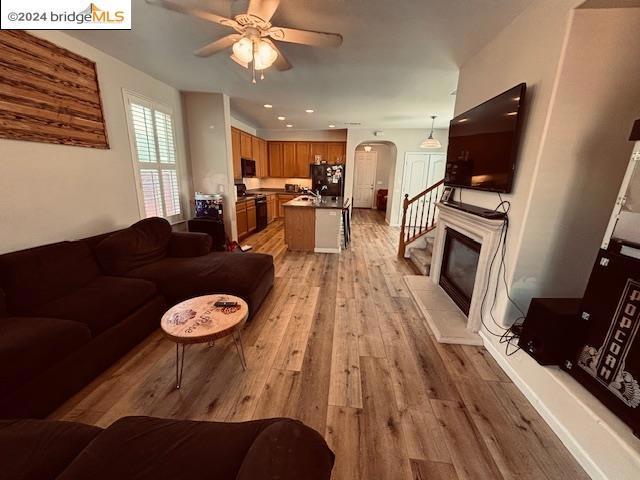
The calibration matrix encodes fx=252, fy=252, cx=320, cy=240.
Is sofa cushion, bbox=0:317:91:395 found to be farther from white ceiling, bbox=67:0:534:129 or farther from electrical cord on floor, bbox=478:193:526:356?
electrical cord on floor, bbox=478:193:526:356

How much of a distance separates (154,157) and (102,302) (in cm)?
246

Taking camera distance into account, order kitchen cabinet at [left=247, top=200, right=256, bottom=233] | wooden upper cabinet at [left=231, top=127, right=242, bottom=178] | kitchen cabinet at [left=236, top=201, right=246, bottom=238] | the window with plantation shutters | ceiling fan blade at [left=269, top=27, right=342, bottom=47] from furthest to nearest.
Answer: kitchen cabinet at [left=247, top=200, right=256, bottom=233] → wooden upper cabinet at [left=231, top=127, right=242, bottom=178] → kitchen cabinet at [left=236, top=201, right=246, bottom=238] → the window with plantation shutters → ceiling fan blade at [left=269, top=27, right=342, bottom=47]

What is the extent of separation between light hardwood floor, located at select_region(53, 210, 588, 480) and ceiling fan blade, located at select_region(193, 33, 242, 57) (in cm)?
241

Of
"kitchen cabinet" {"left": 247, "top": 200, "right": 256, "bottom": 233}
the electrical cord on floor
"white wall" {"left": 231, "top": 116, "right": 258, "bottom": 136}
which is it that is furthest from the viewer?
"white wall" {"left": 231, "top": 116, "right": 258, "bottom": 136}

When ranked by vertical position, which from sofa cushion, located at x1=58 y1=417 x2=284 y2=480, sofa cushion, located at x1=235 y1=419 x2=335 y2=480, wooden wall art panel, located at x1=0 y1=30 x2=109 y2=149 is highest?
wooden wall art panel, located at x1=0 y1=30 x2=109 y2=149

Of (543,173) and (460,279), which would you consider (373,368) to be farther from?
(543,173)

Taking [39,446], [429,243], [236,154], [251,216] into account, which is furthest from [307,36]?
[251,216]

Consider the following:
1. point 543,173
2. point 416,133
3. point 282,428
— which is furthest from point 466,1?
point 416,133

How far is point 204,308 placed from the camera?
189cm

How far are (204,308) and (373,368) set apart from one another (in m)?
1.38

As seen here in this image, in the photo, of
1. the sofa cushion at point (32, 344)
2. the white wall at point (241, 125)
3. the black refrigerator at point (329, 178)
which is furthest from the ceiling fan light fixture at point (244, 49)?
the black refrigerator at point (329, 178)

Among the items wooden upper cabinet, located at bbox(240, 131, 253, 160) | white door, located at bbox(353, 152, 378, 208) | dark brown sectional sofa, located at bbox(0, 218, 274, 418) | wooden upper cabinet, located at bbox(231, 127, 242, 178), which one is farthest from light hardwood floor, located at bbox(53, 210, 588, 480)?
white door, located at bbox(353, 152, 378, 208)

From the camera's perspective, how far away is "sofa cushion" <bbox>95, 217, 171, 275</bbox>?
2.46 m

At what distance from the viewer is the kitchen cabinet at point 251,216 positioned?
5.74 meters
